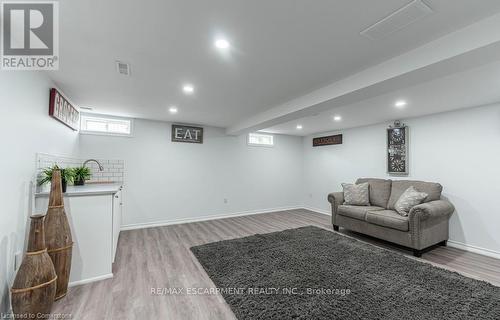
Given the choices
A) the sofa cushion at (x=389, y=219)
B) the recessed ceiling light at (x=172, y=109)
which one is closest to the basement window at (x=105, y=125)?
the recessed ceiling light at (x=172, y=109)

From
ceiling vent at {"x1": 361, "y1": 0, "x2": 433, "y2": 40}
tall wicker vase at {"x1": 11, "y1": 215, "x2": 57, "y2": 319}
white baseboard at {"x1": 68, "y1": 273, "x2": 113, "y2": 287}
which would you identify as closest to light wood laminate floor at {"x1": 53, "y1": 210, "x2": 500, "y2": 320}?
white baseboard at {"x1": 68, "y1": 273, "x2": 113, "y2": 287}

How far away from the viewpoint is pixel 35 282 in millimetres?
1584

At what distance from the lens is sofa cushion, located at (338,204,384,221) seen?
375 centimetres

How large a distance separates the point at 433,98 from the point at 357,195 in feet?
6.80

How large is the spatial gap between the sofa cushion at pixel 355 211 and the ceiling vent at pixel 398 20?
3020 millimetres

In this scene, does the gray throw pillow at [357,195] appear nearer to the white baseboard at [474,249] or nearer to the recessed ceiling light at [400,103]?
the white baseboard at [474,249]

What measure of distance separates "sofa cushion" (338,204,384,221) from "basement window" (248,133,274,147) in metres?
2.78

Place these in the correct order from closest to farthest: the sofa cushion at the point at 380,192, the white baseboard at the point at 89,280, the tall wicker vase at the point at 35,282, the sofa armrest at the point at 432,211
→ the tall wicker vase at the point at 35,282, the white baseboard at the point at 89,280, the sofa armrest at the point at 432,211, the sofa cushion at the point at 380,192

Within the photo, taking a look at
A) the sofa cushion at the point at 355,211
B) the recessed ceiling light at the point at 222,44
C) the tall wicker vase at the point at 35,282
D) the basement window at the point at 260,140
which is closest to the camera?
the tall wicker vase at the point at 35,282

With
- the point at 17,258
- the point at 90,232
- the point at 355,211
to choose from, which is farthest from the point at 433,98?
the point at 17,258

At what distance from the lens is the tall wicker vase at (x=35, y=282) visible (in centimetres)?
154

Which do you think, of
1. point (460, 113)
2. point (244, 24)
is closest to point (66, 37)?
point (244, 24)

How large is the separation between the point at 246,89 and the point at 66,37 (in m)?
1.79

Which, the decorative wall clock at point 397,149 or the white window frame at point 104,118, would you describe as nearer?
the white window frame at point 104,118
